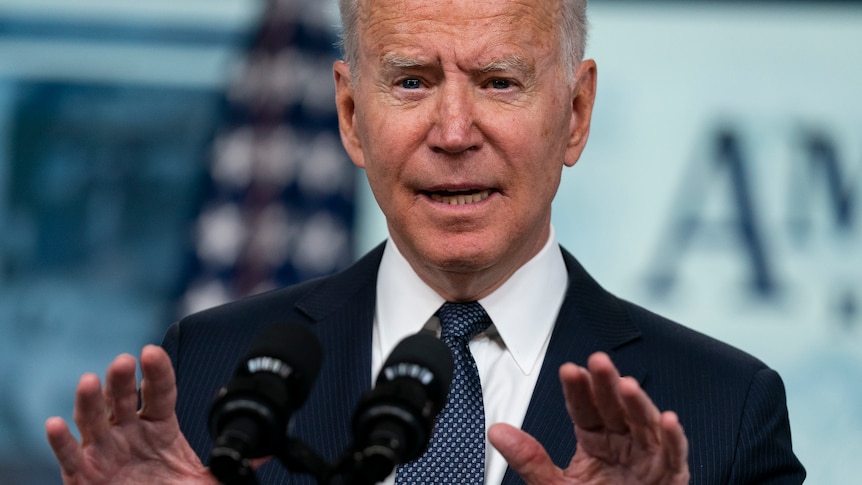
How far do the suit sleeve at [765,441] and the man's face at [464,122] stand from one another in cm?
53

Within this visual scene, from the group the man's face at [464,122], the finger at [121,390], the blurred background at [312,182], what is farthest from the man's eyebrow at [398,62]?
the blurred background at [312,182]

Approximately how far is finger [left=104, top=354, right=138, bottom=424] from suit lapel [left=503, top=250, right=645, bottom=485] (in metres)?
0.71

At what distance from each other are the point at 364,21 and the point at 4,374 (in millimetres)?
2652

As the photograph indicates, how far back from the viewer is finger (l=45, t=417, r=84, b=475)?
64.3 inches

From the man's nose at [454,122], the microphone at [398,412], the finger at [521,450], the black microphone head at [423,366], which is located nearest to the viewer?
the microphone at [398,412]

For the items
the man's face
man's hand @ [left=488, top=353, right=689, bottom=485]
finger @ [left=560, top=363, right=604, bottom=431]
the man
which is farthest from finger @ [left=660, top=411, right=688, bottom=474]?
the man's face

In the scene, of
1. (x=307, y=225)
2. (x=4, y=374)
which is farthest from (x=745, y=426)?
(x=4, y=374)

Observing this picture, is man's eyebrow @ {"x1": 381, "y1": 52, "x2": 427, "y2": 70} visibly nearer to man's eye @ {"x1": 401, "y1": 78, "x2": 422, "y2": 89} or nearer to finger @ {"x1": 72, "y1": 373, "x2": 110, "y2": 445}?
man's eye @ {"x1": 401, "y1": 78, "x2": 422, "y2": 89}

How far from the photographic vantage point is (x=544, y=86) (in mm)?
2189

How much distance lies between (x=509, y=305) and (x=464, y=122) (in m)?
0.40

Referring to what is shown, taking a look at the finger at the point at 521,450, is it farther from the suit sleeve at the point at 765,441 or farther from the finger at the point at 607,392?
the suit sleeve at the point at 765,441

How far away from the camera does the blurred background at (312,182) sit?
157 inches

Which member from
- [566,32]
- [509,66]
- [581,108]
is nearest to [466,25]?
[509,66]

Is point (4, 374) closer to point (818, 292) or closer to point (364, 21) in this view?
point (364, 21)
